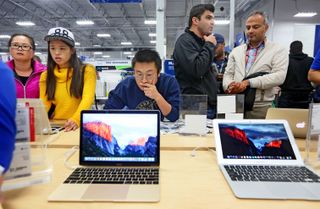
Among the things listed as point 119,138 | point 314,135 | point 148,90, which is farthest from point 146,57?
point 314,135

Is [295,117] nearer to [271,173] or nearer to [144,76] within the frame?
[271,173]

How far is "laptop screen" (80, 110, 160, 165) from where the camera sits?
114cm

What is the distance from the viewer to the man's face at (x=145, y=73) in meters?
1.76

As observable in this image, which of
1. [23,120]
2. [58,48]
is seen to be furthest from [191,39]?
[23,120]

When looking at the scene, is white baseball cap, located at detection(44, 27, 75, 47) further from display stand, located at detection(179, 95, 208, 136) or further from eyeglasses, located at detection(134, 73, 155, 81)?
display stand, located at detection(179, 95, 208, 136)

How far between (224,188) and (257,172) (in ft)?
0.62

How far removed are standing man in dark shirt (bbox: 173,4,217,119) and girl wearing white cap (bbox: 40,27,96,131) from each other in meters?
0.68

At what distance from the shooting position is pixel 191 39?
213 centimetres

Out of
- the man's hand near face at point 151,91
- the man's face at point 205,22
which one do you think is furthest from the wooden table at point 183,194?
the man's face at point 205,22

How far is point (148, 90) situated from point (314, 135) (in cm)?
97

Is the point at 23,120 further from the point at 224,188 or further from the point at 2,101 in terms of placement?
the point at 224,188

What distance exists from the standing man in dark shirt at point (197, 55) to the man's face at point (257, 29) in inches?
11.0

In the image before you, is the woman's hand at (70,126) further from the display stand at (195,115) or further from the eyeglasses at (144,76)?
the display stand at (195,115)

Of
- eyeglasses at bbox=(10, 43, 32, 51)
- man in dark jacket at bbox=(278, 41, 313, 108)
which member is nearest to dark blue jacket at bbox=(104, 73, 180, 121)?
eyeglasses at bbox=(10, 43, 32, 51)
